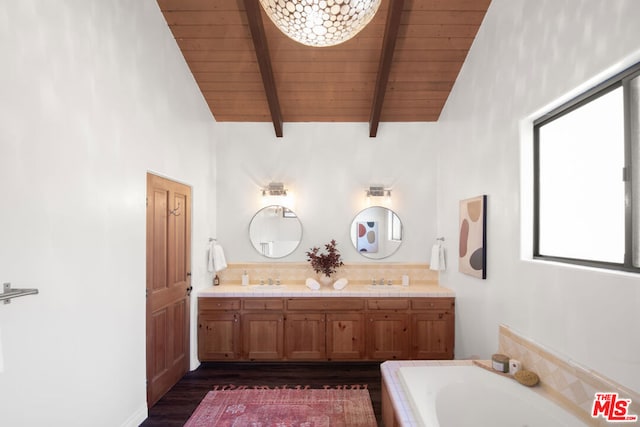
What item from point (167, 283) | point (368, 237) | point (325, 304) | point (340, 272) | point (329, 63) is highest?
point (329, 63)

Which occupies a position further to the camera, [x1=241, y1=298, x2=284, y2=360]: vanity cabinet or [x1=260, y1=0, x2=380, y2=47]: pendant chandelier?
[x1=241, y1=298, x2=284, y2=360]: vanity cabinet

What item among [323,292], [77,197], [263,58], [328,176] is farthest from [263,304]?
[263,58]

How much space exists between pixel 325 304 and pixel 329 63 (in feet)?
8.58

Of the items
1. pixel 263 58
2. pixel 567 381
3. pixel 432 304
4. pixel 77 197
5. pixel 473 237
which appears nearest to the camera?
pixel 567 381

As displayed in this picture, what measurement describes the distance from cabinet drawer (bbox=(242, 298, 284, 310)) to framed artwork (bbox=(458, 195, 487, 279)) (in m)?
1.99

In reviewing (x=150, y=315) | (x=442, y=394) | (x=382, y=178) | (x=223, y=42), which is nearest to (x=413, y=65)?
(x=382, y=178)

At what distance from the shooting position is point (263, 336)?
12.3ft

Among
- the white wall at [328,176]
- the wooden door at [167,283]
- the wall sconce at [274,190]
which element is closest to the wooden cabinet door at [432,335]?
the white wall at [328,176]

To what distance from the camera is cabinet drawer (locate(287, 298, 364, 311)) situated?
3744 mm

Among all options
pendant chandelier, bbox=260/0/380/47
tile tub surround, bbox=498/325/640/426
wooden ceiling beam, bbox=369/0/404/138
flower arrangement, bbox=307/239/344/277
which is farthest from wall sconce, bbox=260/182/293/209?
tile tub surround, bbox=498/325/640/426

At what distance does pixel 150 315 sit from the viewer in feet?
9.18

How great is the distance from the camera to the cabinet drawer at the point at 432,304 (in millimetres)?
3699

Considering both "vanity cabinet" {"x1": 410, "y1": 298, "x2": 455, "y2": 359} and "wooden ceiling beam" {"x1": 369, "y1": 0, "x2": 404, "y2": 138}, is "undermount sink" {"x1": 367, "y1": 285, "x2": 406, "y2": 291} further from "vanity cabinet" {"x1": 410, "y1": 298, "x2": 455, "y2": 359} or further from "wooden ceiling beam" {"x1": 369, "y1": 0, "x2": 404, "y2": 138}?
"wooden ceiling beam" {"x1": 369, "y1": 0, "x2": 404, "y2": 138}

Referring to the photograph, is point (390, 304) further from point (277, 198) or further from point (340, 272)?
point (277, 198)
